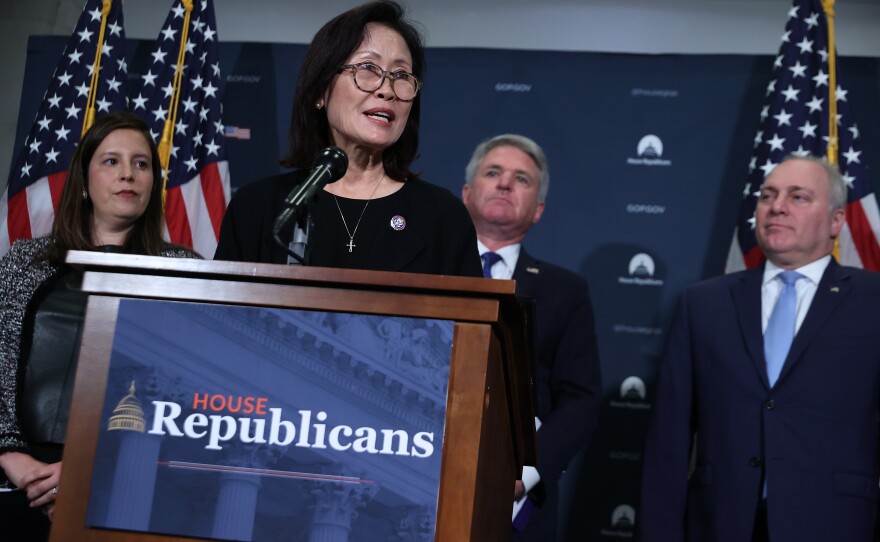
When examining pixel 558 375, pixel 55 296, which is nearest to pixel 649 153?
pixel 558 375

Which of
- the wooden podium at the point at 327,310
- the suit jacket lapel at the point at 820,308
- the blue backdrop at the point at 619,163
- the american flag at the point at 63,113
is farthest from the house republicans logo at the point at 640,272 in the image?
the wooden podium at the point at 327,310

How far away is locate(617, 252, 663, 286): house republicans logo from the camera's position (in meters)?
4.24

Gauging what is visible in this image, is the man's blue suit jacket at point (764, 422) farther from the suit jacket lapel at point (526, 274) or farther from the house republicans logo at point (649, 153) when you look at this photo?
the house republicans logo at point (649, 153)

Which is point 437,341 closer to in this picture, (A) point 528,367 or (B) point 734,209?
(A) point 528,367

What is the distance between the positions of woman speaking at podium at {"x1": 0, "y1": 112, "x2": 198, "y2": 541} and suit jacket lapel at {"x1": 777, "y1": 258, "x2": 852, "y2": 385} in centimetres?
186

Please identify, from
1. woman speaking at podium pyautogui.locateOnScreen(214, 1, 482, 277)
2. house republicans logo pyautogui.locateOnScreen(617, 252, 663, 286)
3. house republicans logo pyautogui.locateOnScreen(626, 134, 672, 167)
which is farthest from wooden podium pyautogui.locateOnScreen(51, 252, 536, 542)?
house republicans logo pyautogui.locateOnScreen(626, 134, 672, 167)

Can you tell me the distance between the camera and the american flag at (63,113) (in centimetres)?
423

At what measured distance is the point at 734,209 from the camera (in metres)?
4.28

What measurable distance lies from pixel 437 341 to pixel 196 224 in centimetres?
332

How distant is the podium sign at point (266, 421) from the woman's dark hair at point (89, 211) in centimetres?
190

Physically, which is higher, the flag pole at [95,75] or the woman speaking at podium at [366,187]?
the flag pole at [95,75]

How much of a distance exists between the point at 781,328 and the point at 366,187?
1.75 meters

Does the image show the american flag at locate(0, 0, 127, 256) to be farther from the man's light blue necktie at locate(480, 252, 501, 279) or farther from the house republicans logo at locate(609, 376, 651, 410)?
the house republicans logo at locate(609, 376, 651, 410)

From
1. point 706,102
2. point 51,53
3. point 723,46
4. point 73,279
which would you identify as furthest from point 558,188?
point 51,53
